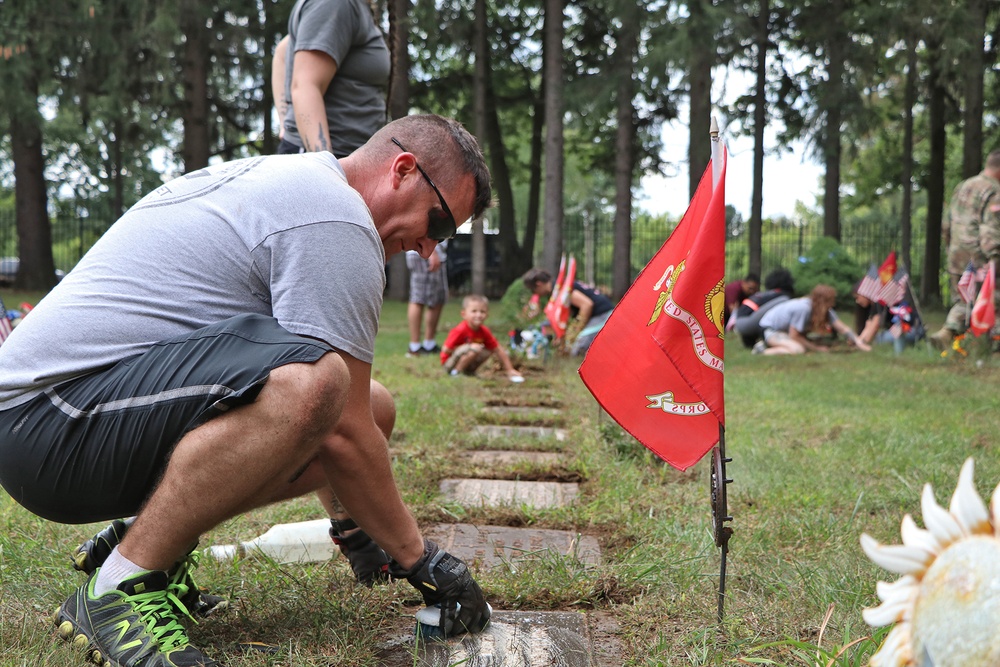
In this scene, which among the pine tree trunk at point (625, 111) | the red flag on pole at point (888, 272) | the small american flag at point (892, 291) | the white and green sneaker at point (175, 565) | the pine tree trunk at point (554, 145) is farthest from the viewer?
the pine tree trunk at point (625, 111)

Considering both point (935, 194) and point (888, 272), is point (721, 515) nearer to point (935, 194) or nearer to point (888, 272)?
point (888, 272)

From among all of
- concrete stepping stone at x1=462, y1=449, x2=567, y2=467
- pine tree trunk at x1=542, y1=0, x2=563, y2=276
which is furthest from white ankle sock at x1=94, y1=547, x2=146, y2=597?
pine tree trunk at x1=542, y1=0, x2=563, y2=276

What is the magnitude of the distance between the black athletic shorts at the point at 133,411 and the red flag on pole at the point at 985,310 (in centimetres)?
729

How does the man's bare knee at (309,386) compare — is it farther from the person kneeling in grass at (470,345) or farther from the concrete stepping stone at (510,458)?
the person kneeling in grass at (470,345)

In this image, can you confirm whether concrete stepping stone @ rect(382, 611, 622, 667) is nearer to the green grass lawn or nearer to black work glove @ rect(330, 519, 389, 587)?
the green grass lawn

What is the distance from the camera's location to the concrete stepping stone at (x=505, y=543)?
251cm

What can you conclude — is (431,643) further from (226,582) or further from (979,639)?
(979,639)

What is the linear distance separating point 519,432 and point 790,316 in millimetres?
5853

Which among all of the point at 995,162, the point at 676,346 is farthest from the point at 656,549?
the point at 995,162

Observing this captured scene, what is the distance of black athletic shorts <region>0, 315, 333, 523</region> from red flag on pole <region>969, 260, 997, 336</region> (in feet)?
23.9

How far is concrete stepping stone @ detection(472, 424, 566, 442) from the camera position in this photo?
437 centimetres

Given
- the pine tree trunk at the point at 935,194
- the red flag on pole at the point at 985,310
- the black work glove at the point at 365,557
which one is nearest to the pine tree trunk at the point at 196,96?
the red flag on pole at the point at 985,310

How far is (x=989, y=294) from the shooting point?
7.65m

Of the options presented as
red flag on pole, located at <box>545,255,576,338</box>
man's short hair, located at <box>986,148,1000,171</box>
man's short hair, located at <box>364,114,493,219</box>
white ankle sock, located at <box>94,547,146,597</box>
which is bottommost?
white ankle sock, located at <box>94,547,146,597</box>
